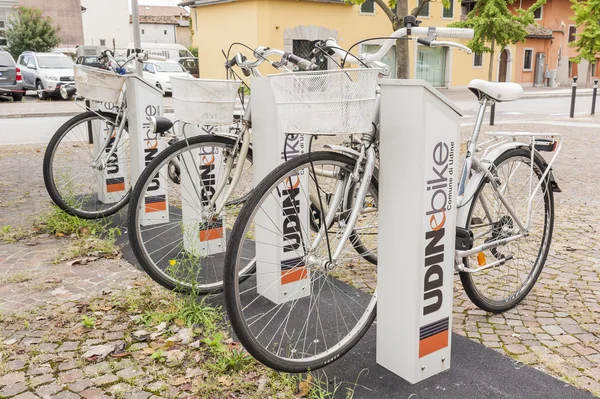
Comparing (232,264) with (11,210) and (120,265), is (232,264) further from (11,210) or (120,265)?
(11,210)

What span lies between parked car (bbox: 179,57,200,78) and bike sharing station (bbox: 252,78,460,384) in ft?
95.6

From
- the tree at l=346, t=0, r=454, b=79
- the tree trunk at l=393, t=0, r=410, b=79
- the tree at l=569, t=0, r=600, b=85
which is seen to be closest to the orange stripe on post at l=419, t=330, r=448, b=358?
the tree at l=346, t=0, r=454, b=79

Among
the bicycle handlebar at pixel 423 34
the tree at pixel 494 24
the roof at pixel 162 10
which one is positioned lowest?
the bicycle handlebar at pixel 423 34

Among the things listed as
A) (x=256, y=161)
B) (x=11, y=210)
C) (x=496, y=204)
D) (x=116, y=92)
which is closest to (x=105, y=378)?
(x=256, y=161)

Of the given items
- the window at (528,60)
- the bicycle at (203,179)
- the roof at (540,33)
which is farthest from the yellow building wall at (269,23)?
the bicycle at (203,179)

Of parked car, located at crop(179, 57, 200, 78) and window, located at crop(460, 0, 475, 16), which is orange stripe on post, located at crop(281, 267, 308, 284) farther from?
window, located at crop(460, 0, 475, 16)

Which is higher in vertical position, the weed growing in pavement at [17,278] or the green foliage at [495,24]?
the green foliage at [495,24]

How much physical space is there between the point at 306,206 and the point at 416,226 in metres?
1.13

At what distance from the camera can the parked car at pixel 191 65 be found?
31406 mm

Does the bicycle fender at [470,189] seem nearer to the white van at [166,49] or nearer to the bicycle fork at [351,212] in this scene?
the bicycle fork at [351,212]

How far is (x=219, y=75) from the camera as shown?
27.2 meters

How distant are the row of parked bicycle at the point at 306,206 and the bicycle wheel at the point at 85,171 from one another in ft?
1.97

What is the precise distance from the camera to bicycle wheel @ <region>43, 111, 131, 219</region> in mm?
5402

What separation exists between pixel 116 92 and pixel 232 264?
3.01m
